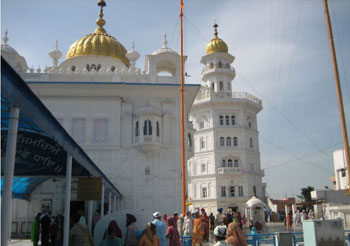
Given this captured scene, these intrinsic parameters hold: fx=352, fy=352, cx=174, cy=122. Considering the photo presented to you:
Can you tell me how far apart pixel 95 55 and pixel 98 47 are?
0.91 metres

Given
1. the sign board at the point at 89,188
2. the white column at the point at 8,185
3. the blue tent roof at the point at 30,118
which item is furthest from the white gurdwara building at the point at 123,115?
the white column at the point at 8,185

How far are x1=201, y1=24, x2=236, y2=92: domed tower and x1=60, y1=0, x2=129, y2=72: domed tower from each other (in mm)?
18750

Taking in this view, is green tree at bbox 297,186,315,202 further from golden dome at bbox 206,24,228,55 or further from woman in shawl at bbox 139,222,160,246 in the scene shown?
woman in shawl at bbox 139,222,160,246

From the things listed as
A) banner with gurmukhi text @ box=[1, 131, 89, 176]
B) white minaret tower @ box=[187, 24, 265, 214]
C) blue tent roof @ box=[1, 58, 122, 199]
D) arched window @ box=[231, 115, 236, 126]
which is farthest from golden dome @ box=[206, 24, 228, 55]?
blue tent roof @ box=[1, 58, 122, 199]

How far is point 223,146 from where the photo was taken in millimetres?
45562

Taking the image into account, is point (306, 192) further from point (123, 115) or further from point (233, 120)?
point (123, 115)

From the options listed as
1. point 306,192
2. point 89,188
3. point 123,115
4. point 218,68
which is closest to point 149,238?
point 89,188

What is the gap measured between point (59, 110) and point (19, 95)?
20.1m

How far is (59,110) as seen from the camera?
2523 cm

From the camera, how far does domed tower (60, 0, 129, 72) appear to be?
3044cm

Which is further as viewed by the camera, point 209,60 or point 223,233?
point 209,60

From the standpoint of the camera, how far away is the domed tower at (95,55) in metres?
30.4

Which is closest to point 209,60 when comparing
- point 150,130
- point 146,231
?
point 150,130

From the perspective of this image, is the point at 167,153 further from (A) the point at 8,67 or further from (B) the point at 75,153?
(A) the point at 8,67
